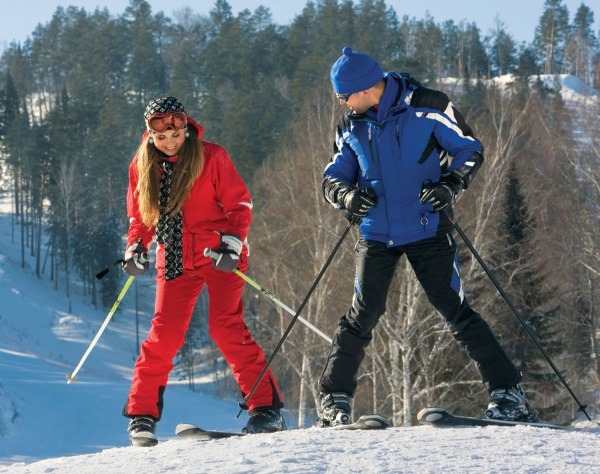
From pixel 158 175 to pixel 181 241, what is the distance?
0.34 m

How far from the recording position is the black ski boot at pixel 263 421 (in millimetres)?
4684

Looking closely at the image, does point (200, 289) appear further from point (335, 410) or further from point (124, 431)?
point (124, 431)

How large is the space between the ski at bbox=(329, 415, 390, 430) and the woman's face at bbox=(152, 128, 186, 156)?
5.04ft

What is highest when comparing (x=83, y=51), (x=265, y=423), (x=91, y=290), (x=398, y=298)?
(x=83, y=51)

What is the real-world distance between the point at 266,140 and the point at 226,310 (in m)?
42.9

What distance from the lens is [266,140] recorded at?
155 feet

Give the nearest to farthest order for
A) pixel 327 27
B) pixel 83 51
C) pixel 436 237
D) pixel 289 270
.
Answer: pixel 436 237 → pixel 289 270 → pixel 327 27 → pixel 83 51

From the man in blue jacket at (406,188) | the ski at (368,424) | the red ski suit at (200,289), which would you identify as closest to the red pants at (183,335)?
the red ski suit at (200,289)

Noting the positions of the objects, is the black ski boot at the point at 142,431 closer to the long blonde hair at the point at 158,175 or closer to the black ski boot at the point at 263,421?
the black ski boot at the point at 263,421

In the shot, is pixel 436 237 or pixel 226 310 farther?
pixel 226 310

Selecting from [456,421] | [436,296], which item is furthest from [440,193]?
[456,421]

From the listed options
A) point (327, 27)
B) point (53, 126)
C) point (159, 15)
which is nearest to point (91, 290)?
point (53, 126)

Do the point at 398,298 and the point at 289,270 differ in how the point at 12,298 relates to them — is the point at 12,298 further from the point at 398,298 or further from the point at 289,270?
the point at 398,298

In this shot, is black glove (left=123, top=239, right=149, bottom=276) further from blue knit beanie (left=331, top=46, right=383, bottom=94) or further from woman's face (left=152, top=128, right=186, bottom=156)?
blue knit beanie (left=331, top=46, right=383, bottom=94)
